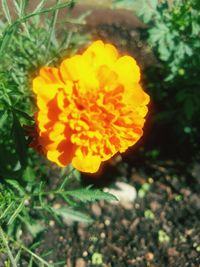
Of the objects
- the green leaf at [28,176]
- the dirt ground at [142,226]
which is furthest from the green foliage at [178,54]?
the green leaf at [28,176]

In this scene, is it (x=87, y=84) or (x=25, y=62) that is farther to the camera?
(x=25, y=62)

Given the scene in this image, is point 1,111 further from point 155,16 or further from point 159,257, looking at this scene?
point 159,257

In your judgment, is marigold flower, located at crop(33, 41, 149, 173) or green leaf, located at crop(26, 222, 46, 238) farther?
green leaf, located at crop(26, 222, 46, 238)

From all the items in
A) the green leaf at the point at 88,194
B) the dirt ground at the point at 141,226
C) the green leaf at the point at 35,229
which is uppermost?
the green leaf at the point at 88,194

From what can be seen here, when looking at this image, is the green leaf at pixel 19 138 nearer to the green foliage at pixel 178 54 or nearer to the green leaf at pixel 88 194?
the green leaf at pixel 88 194

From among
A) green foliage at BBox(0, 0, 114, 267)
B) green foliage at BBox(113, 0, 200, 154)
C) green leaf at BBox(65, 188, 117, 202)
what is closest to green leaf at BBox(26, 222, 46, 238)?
green foliage at BBox(0, 0, 114, 267)

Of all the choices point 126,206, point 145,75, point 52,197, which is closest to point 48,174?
point 52,197

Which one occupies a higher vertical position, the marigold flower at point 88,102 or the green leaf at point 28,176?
the marigold flower at point 88,102

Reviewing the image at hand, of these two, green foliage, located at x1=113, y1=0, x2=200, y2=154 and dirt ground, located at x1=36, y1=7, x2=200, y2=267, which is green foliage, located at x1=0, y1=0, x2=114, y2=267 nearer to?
dirt ground, located at x1=36, y1=7, x2=200, y2=267
